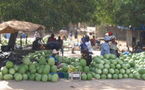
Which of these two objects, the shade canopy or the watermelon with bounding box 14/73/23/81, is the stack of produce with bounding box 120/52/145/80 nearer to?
the watermelon with bounding box 14/73/23/81

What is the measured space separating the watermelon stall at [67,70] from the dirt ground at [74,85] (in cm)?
Result: 32

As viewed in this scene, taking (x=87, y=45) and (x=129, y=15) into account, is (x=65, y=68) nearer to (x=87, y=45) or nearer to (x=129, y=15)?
(x=87, y=45)

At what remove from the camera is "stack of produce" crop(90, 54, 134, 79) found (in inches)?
487

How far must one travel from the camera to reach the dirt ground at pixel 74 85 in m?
10.6

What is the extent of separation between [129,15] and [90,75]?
1256 centimetres

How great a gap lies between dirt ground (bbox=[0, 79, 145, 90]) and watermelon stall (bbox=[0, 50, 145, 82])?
1.04 ft

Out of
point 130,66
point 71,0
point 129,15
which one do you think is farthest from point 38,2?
point 129,15

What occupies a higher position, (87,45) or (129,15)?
(129,15)

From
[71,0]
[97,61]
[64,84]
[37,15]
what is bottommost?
[64,84]

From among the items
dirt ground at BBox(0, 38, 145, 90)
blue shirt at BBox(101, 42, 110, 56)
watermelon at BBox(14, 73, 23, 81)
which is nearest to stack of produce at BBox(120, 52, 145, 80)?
dirt ground at BBox(0, 38, 145, 90)

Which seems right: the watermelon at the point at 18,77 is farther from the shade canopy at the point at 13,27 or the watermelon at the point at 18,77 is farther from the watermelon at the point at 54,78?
the shade canopy at the point at 13,27

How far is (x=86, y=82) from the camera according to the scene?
1161 centimetres

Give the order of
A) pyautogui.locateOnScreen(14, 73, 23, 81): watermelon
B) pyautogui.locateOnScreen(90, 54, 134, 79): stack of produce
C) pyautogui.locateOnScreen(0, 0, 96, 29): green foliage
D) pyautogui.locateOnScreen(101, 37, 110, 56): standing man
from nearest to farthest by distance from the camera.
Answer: pyautogui.locateOnScreen(14, 73, 23, 81): watermelon → pyautogui.locateOnScreen(90, 54, 134, 79): stack of produce → pyautogui.locateOnScreen(101, 37, 110, 56): standing man → pyautogui.locateOnScreen(0, 0, 96, 29): green foliage

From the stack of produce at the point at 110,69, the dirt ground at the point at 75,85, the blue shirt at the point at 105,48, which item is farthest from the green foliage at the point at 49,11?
the dirt ground at the point at 75,85
